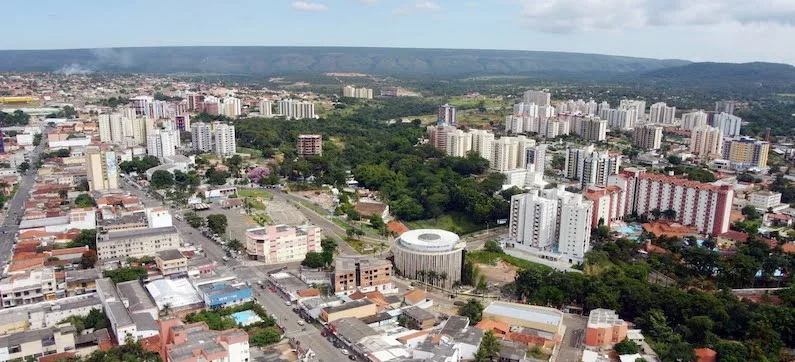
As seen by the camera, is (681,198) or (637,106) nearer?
(681,198)

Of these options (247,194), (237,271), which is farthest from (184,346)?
(247,194)

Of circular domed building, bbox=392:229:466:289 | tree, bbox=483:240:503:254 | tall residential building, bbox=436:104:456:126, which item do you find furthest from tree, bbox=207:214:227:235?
tall residential building, bbox=436:104:456:126

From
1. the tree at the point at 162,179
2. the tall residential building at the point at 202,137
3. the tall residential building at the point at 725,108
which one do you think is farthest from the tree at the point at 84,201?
the tall residential building at the point at 725,108

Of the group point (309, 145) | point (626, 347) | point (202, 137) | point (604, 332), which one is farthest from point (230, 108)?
point (626, 347)

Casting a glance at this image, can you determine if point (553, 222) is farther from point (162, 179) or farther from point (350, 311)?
point (162, 179)

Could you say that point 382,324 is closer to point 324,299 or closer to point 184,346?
point 324,299

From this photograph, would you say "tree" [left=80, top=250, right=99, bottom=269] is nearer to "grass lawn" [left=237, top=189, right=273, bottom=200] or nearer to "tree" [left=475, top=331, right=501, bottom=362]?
"grass lawn" [left=237, top=189, right=273, bottom=200]

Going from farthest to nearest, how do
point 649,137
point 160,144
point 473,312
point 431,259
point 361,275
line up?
point 649,137 → point 160,144 → point 431,259 → point 361,275 → point 473,312
